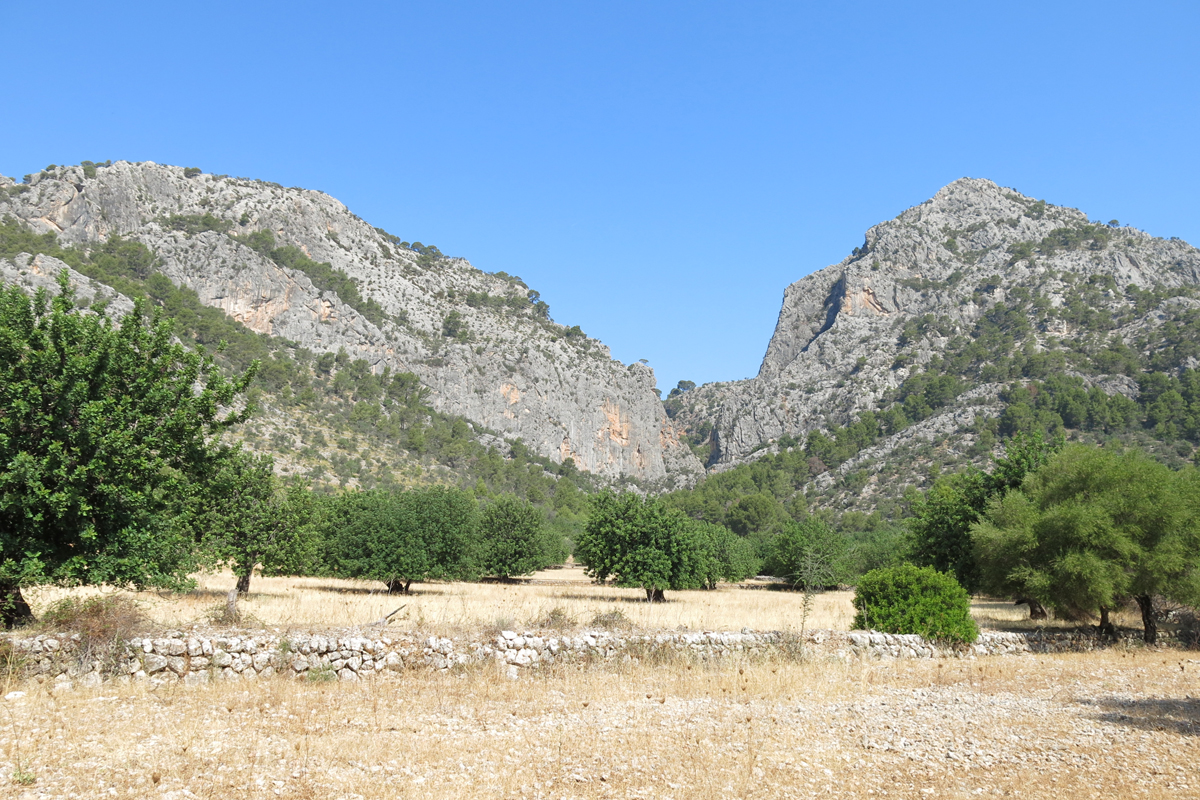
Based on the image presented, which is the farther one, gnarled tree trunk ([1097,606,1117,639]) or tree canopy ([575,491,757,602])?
tree canopy ([575,491,757,602])

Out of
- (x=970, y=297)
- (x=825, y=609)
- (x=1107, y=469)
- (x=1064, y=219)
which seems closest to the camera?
(x=1107, y=469)

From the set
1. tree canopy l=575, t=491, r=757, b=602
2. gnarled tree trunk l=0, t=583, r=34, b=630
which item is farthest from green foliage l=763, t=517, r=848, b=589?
gnarled tree trunk l=0, t=583, r=34, b=630

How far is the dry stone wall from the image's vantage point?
10.1 meters

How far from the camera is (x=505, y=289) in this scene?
159 metres

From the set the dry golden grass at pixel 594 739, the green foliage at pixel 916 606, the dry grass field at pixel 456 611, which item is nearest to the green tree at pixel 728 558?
the dry grass field at pixel 456 611

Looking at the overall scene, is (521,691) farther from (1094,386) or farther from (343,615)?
(1094,386)

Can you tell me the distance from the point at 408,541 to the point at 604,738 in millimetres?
24665

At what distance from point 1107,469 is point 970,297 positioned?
135976 mm

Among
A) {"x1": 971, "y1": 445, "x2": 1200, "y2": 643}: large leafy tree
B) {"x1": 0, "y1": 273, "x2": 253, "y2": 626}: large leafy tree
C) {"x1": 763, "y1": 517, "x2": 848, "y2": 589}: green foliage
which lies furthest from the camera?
{"x1": 763, "y1": 517, "x2": 848, "y2": 589}: green foliage

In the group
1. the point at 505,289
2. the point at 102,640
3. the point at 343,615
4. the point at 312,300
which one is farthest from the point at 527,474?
the point at 102,640

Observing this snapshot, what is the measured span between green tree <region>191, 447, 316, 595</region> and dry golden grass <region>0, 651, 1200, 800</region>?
16.8 m

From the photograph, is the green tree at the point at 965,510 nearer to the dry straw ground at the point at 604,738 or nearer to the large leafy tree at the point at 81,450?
the dry straw ground at the point at 604,738

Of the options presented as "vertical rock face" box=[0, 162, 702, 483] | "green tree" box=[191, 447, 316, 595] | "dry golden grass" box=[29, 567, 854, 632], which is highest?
"vertical rock face" box=[0, 162, 702, 483]

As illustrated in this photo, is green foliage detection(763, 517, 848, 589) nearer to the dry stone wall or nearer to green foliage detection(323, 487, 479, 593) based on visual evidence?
green foliage detection(323, 487, 479, 593)
